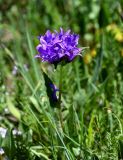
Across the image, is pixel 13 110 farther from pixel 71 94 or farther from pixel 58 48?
pixel 58 48

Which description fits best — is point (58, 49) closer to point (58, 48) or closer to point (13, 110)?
point (58, 48)

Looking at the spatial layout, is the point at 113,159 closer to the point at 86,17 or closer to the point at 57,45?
the point at 57,45

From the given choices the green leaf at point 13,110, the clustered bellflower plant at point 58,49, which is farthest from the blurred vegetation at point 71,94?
the clustered bellflower plant at point 58,49

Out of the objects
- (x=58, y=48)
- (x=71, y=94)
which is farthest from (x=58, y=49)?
(x=71, y=94)

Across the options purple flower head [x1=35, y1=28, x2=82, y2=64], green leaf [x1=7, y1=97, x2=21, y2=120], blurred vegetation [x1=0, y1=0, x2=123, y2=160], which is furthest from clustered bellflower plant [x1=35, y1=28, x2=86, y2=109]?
green leaf [x1=7, y1=97, x2=21, y2=120]

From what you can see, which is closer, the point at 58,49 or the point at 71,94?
the point at 58,49

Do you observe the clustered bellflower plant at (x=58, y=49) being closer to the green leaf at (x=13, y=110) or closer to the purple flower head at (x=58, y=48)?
the purple flower head at (x=58, y=48)
